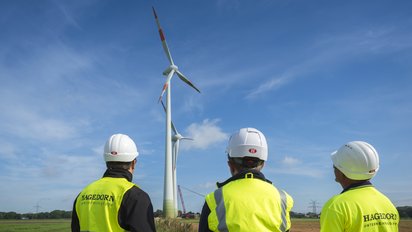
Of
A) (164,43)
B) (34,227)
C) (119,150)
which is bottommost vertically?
(34,227)

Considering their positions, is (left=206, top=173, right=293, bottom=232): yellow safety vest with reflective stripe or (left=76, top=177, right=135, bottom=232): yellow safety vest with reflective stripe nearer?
(left=206, top=173, right=293, bottom=232): yellow safety vest with reflective stripe

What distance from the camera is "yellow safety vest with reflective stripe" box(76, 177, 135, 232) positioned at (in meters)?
5.23

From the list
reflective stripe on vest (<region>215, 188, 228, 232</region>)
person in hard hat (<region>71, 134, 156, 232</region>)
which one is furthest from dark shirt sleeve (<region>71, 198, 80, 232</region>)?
reflective stripe on vest (<region>215, 188, 228, 232</region>)

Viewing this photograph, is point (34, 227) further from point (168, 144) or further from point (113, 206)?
point (113, 206)

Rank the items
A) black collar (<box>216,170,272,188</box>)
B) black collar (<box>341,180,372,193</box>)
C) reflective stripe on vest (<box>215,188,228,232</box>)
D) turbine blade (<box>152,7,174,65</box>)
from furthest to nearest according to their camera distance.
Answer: turbine blade (<box>152,7,174,65</box>), black collar (<box>341,180,372,193</box>), black collar (<box>216,170,272,188</box>), reflective stripe on vest (<box>215,188,228,232</box>)

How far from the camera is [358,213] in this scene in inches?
196

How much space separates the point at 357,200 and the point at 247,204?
1831mm

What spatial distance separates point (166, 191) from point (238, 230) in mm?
49166

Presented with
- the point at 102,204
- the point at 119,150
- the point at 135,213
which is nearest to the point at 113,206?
the point at 102,204

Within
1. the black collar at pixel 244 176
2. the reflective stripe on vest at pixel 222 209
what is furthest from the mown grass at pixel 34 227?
the reflective stripe on vest at pixel 222 209

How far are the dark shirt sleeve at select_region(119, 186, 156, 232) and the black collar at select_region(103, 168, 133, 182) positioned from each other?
37cm

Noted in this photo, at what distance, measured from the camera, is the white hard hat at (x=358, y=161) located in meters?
5.48

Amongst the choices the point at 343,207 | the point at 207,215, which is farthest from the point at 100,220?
the point at 343,207

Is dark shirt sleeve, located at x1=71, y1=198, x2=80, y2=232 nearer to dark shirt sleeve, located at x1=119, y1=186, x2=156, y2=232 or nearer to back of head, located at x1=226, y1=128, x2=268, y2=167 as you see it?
dark shirt sleeve, located at x1=119, y1=186, x2=156, y2=232
